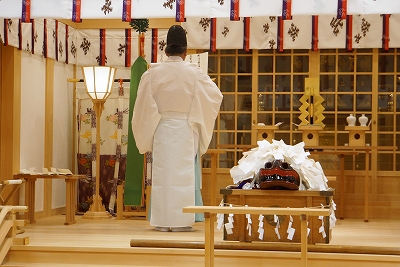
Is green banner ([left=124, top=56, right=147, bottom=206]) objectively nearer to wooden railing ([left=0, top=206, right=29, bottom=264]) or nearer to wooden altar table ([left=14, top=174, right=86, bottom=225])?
wooden altar table ([left=14, top=174, right=86, bottom=225])

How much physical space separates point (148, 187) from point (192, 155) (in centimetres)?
119

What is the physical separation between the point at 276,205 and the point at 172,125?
133cm

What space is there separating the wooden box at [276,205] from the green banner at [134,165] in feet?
7.17

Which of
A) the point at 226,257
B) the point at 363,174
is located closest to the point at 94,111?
the point at 363,174

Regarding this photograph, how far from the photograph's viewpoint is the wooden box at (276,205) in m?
5.06

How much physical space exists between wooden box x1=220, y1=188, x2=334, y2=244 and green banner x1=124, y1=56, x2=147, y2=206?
7.17 ft

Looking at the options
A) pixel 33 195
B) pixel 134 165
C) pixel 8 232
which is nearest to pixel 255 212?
pixel 8 232

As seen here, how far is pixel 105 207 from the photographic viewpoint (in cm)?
824

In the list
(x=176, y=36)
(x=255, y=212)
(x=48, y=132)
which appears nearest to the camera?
(x=255, y=212)

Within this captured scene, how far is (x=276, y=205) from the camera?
512cm

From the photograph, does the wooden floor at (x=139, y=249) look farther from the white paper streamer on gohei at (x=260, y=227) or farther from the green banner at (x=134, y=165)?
the green banner at (x=134, y=165)

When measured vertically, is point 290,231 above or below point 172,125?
below

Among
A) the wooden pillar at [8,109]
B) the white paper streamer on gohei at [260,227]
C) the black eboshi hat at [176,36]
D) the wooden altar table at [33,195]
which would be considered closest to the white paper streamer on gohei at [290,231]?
the white paper streamer on gohei at [260,227]

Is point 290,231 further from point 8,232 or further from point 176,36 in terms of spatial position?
point 8,232
